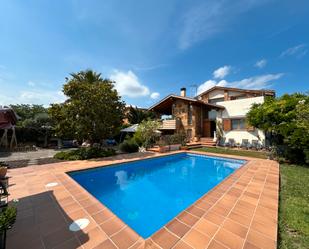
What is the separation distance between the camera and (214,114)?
66.6 feet

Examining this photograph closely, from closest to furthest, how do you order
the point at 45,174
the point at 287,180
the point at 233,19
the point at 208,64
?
the point at 287,180, the point at 45,174, the point at 233,19, the point at 208,64

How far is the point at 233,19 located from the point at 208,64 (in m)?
6.75

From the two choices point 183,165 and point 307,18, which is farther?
point 183,165

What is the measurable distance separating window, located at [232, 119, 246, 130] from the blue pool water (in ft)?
24.8

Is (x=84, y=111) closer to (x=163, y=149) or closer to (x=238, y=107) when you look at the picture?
(x=163, y=149)

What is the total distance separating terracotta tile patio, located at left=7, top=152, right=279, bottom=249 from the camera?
2924 millimetres

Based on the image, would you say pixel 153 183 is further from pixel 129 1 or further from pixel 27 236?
pixel 129 1

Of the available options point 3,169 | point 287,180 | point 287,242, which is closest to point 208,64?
point 287,180

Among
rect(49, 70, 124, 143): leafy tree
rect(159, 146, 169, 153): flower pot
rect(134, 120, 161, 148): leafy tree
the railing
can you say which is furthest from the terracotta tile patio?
the railing

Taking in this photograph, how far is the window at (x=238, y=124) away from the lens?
1752 cm

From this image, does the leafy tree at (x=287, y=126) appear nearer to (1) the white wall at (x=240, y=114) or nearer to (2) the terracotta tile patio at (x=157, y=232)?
(1) the white wall at (x=240, y=114)

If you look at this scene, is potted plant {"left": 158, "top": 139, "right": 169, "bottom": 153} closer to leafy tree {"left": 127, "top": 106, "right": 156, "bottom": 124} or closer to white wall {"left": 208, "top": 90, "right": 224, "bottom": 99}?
white wall {"left": 208, "top": 90, "right": 224, "bottom": 99}

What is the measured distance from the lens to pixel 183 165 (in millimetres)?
11570

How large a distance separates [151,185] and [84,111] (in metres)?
7.65
